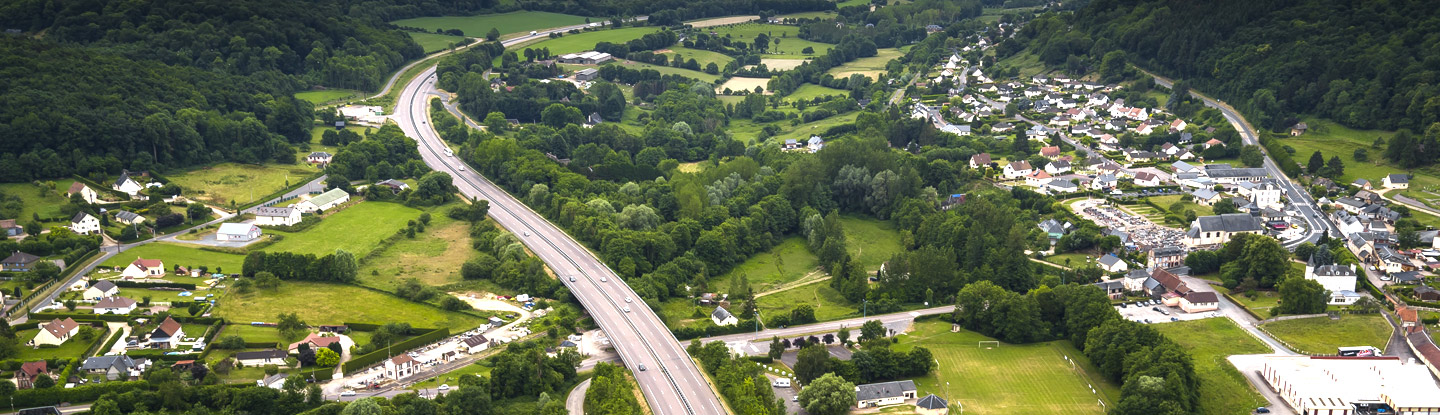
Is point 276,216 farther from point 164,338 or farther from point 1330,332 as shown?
point 1330,332

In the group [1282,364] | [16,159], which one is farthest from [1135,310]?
[16,159]

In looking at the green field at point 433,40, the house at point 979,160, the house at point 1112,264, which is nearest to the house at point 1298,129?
the house at point 979,160

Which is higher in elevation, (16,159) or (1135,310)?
(16,159)

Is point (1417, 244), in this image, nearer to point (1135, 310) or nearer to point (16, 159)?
point (1135, 310)

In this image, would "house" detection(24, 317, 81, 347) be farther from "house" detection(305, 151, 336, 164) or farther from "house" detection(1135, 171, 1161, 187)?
"house" detection(1135, 171, 1161, 187)

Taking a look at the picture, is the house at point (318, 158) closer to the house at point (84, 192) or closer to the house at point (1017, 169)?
the house at point (84, 192)

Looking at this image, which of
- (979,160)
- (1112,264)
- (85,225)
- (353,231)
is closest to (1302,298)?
(1112,264)

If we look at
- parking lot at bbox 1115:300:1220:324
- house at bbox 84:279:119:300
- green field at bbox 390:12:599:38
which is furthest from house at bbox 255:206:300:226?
green field at bbox 390:12:599:38
